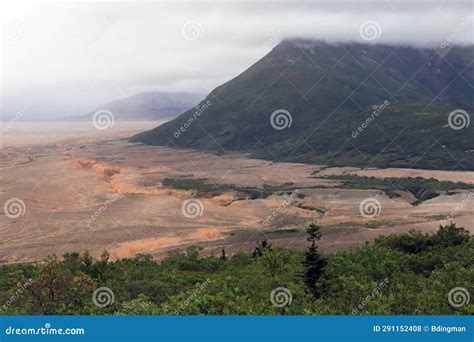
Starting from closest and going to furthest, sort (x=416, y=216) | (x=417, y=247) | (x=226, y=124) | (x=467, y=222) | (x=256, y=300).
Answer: (x=256, y=300)
(x=417, y=247)
(x=467, y=222)
(x=416, y=216)
(x=226, y=124)

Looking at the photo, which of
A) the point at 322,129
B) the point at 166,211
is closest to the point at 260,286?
the point at 166,211

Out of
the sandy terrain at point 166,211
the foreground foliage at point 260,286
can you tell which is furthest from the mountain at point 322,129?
the foreground foliage at point 260,286

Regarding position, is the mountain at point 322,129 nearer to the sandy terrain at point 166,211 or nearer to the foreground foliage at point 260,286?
the sandy terrain at point 166,211

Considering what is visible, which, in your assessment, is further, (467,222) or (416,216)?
(416,216)

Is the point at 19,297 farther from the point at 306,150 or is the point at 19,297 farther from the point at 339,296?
the point at 306,150

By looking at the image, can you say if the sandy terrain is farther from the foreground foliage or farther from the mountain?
the foreground foliage

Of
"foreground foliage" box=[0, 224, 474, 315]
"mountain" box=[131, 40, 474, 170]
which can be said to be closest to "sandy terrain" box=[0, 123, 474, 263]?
"mountain" box=[131, 40, 474, 170]

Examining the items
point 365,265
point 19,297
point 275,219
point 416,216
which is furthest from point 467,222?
point 19,297
